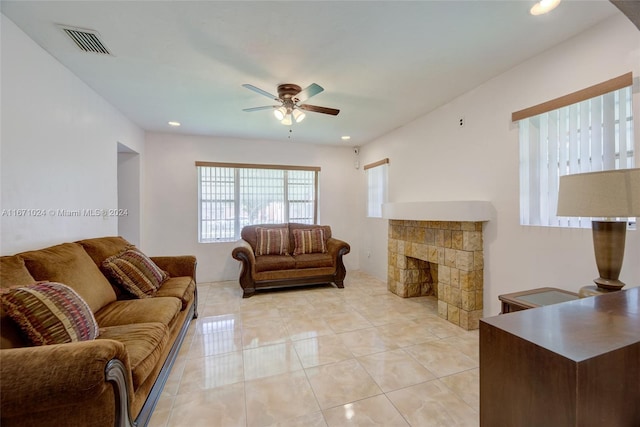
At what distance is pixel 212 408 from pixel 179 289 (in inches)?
46.0

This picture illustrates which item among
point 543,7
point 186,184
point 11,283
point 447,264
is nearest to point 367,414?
point 447,264

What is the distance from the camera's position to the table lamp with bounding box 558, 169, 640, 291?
1.29 metres

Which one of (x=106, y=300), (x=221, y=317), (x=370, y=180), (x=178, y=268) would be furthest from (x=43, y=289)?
(x=370, y=180)

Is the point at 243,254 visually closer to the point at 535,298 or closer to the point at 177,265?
the point at 177,265

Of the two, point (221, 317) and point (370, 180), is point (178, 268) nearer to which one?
point (221, 317)

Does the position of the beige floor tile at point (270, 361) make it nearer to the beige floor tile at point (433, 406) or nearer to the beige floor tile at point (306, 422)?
the beige floor tile at point (306, 422)

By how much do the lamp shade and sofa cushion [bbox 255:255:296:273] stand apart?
316 centimetres

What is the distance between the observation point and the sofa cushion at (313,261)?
3.98m

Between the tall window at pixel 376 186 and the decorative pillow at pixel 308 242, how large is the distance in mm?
1178

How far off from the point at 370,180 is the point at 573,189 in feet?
11.9

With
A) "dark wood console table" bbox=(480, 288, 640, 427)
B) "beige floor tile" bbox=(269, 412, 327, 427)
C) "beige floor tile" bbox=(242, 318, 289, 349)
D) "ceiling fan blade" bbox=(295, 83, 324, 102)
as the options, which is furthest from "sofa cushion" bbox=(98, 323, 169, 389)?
"ceiling fan blade" bbox=(295, 83, 324, 102)

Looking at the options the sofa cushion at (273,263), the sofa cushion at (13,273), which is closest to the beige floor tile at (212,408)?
the sofa cushion at (13,273)

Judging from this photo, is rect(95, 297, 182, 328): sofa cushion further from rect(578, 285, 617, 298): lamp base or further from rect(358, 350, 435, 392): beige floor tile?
rect(578, 285, 617, 298): lamp base

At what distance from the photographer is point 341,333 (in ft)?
8.56
